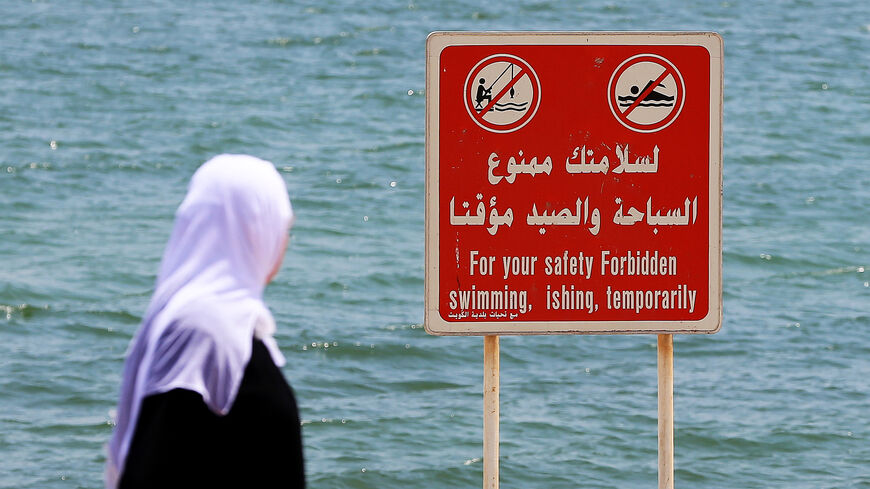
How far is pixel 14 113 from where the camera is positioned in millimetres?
16156

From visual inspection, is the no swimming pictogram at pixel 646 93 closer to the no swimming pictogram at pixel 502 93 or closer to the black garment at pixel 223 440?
the no swimming pictogram at pixel 502 93

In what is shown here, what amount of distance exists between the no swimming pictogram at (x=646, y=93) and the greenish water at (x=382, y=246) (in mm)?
3515

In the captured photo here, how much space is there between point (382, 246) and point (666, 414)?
8.27 m

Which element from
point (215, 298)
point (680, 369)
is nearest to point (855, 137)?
point (680, 369)

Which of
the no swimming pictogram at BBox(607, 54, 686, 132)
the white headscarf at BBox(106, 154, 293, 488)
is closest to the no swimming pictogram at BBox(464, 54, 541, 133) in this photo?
the no swimming pictogram at BBox(607, 54, 686, 132)

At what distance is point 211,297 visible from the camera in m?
2.09

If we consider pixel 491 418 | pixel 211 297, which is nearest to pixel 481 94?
pixel 491 418

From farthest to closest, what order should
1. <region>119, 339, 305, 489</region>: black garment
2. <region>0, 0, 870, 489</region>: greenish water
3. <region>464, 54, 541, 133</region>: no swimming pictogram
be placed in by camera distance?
<region>0, 0, 870, 489</region>: greenish water
<region>464, 54, 541, 133</region>: no swimming pictogram
<region>119, 339, 305, 489</region>: black garment

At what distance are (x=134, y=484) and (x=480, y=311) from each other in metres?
1.76

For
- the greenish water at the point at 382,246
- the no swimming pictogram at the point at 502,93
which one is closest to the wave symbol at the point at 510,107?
the no swimming pictogram at the point at 502,93

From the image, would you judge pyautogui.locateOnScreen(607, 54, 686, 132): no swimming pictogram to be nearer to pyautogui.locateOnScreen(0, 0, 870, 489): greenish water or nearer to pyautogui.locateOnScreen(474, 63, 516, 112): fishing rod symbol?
pyautogui.locateOnScreen(474, 63, 516, 112): fishing rod symbol

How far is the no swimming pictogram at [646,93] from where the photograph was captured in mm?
3693

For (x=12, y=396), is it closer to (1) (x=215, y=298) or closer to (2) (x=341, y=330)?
(2) (x=341, y=330)

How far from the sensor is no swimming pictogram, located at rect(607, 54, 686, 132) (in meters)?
3.69
